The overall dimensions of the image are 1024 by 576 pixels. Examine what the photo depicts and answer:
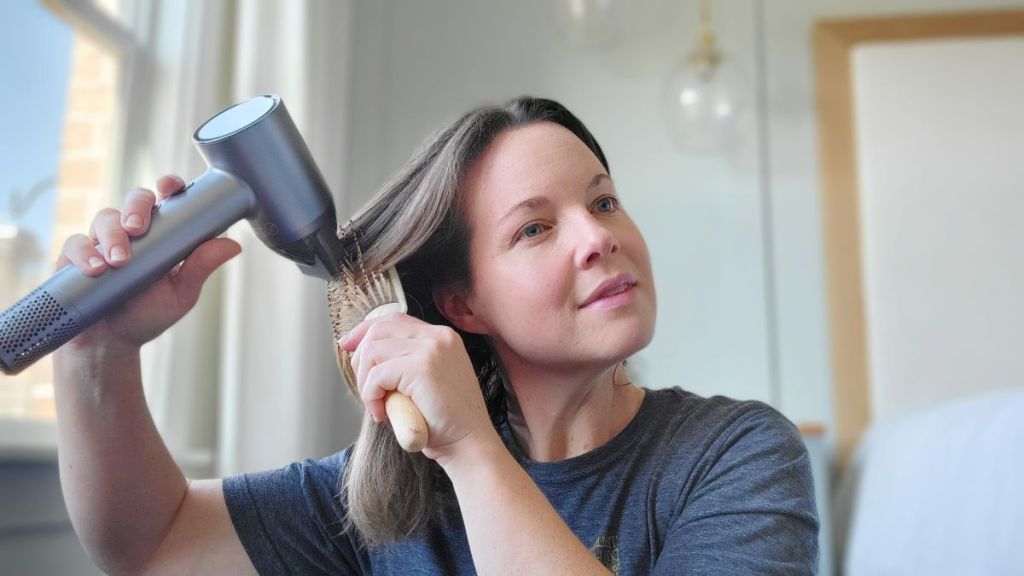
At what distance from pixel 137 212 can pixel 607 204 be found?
476 millimetres

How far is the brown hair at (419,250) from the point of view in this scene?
3.32ft

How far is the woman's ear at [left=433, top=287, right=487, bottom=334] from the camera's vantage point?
110 centimetres

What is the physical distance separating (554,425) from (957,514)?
996 mm

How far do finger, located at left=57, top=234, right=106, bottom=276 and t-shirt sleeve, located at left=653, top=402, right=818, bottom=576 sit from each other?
53cm

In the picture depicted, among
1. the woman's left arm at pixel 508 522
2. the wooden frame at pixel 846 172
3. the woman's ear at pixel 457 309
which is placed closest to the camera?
the woman's left arm at pixel 508 522

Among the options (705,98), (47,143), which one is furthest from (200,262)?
(705,98)

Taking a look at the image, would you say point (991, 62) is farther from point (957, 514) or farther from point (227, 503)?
point (227, 503)

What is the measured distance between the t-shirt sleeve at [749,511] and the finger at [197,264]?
49 cm

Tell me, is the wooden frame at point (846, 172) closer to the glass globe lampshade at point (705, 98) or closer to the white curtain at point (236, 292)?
the glass globe lampshade at point (705, 98)

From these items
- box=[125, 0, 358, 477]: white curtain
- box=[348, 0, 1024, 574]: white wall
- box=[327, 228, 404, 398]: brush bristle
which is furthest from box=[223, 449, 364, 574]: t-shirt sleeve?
box=[348, 0, 1024, 574]: white wall

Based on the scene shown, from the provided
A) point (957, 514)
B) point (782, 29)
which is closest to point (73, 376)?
point (957, 514)

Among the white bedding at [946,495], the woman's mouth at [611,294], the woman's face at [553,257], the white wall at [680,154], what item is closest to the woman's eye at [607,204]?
the woman's face at [553,257]

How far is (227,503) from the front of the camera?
3.26ft

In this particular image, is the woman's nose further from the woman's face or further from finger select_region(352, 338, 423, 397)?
finger select_region(352, 338, 423, 397)
